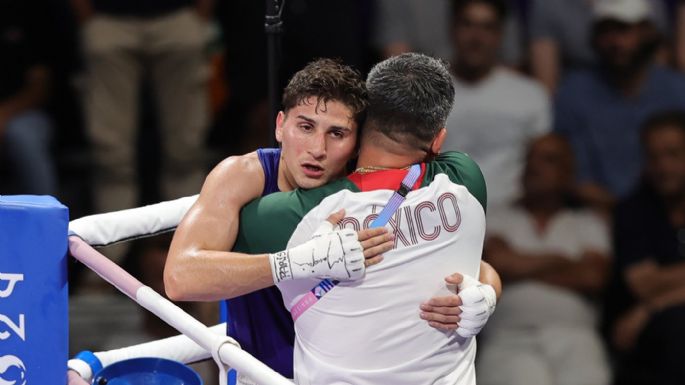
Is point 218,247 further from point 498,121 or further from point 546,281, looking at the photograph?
point 498,121

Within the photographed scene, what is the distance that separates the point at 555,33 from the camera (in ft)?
20.9

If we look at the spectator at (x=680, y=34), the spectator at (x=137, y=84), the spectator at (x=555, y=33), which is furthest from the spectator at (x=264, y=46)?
the spectator at (x=680, y=34)

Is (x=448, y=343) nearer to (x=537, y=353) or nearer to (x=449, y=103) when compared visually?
(x=449, y=103)

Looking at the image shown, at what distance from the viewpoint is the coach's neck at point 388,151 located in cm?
301

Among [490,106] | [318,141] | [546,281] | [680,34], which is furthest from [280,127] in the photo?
[680,34]

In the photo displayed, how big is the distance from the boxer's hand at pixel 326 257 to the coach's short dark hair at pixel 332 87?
1.19 feet

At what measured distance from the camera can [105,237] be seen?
319 centimetres

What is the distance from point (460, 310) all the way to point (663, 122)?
3.24 metres

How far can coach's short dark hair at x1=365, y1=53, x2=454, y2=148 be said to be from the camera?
299cm

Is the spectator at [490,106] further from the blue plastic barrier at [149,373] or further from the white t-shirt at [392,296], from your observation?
the blue plastic barrier at [149,373]

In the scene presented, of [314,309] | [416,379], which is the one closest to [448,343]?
[416,379]

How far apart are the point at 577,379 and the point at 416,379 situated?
9.09 feet

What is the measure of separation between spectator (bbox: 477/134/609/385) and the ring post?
9.98 feet

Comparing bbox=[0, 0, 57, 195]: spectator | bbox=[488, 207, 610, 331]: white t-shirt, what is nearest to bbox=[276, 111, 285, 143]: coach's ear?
bbox=[488, 207, 610, 331]: white t-shirt
